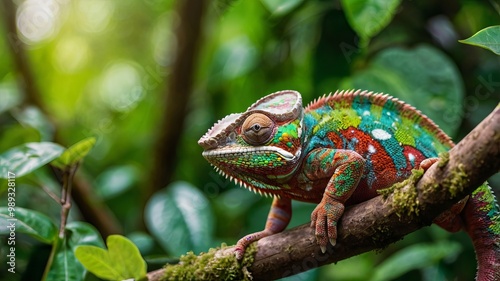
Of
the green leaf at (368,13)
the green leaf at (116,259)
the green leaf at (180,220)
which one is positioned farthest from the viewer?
the green leaf at (180,220)

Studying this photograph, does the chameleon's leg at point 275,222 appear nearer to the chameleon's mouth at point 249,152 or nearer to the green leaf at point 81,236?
the chameleon's mouth at point 249,152

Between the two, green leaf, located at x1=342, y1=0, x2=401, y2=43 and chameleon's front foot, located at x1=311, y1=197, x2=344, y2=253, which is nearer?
chameleon's front foot, located at x1=311, y1=197, x2=344, y2=253

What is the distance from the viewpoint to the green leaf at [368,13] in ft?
6.21

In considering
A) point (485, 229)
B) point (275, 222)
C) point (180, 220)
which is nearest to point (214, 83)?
point (180, 220)

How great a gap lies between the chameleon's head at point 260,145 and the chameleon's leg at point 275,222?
13 centimetres

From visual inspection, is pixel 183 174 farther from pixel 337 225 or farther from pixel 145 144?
pixel 337 225

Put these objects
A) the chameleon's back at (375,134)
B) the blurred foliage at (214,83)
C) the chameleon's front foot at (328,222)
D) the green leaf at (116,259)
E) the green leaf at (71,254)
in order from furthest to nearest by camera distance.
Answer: the blurred foliage at (214,83) → the green leaf at (71,254) → the green leaf at (116,259) → the chameleon's back at (375,134) → the chameleon's front foot at (328,222)

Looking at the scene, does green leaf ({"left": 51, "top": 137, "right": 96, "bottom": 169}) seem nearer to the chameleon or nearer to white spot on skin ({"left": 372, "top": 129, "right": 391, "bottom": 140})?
the chameleon

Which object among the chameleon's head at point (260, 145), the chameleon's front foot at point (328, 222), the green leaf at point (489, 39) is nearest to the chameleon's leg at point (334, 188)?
the chameleon's front foot at point (328, 222)

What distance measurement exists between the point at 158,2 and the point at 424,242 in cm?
217

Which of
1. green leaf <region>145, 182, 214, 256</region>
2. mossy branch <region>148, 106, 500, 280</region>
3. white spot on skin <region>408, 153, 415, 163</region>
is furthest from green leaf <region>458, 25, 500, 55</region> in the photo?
green leaf <region>145, 182, 214, 256</region>

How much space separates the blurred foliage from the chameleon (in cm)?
43

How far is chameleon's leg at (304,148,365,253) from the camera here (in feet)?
4.67

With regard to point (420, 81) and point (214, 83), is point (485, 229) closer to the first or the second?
point (420, 81)
